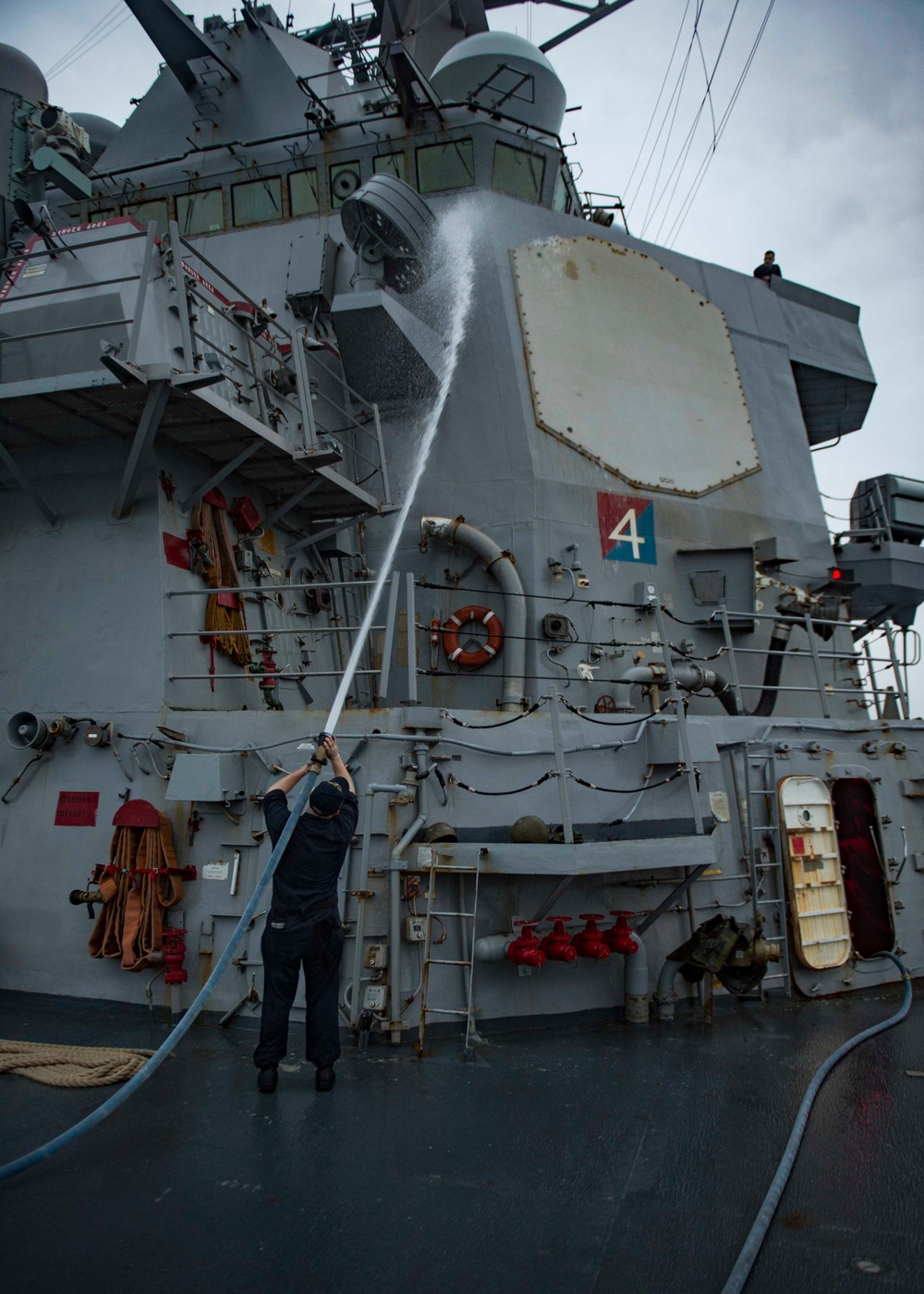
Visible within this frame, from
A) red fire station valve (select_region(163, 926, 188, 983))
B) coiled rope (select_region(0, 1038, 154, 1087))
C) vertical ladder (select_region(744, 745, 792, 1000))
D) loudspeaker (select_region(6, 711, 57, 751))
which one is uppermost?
loudspeaker (select_region(6, 711, 57, 751))

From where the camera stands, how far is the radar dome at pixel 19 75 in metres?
9.54

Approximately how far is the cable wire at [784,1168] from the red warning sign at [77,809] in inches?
179

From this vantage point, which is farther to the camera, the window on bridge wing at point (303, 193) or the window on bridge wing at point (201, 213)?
the window on bridge wing at point (201, 213)

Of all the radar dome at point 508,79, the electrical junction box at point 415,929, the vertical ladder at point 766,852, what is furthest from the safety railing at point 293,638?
the radar dome at point 508,79

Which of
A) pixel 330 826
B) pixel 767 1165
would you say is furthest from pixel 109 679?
pixel 767 1165

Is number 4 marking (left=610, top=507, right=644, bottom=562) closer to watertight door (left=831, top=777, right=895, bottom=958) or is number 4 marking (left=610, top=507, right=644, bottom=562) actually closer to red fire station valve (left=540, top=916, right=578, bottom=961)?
watertight door (left=831, top=777, right=895, bottom=958)

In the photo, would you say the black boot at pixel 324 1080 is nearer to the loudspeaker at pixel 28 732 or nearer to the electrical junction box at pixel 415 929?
the electrical junction box at pixel 415 929

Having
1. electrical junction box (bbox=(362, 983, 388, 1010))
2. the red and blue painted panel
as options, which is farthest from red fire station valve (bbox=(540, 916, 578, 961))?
the red and blue painted panel

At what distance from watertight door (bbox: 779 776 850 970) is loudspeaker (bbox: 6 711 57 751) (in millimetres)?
5119

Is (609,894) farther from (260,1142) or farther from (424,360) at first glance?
(424,360)

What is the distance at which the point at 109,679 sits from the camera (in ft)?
20.4

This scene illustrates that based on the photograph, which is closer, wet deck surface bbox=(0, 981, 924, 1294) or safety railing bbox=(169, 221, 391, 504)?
wet deck surface bbox=(0, 981, 924, 1294)

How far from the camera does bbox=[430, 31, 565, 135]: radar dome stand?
10.1 metres

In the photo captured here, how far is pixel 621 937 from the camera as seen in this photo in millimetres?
5301
